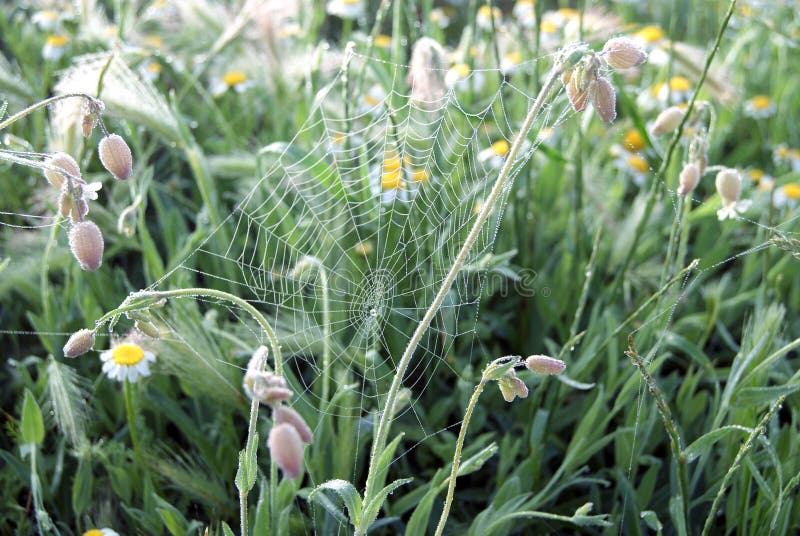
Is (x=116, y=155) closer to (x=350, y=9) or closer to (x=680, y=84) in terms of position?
(x=350, y=9)

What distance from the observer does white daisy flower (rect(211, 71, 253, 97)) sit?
268 cm

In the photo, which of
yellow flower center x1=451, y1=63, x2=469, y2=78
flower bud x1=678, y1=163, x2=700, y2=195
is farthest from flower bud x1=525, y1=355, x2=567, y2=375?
yellow flower center x1=451, y1=63, x2=469, y2=78

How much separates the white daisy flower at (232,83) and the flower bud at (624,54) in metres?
1.75

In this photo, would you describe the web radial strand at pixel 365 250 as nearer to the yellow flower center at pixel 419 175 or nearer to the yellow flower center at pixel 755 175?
the yellow flower center at pixel 419 175

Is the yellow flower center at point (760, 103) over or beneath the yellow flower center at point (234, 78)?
beneath

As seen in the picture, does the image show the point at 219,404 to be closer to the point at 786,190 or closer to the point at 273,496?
the point at 273,496

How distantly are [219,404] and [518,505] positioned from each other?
0.62 m

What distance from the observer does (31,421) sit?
5.01ft

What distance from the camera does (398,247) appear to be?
1.96 meters

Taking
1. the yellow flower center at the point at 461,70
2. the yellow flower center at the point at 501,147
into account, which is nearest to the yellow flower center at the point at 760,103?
the yellow flower center at the point at 501,147

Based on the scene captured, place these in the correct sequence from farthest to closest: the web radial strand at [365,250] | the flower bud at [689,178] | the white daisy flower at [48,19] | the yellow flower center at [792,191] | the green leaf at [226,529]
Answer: the white daisy flower at [48,19]
the yellow flower center at [792,191]
the web radial strand at [365,250]
the flower bud at [689,178]
the green leaf at [226,529]

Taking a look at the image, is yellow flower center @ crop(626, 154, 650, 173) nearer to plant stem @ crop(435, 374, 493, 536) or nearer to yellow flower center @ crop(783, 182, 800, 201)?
yellow flower center @ crop(783, 182, 800, 201)

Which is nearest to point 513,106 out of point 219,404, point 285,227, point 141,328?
point 285,227

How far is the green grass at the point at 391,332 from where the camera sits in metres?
1.54
